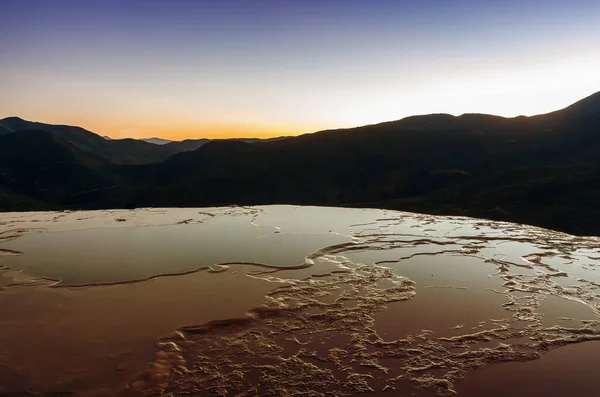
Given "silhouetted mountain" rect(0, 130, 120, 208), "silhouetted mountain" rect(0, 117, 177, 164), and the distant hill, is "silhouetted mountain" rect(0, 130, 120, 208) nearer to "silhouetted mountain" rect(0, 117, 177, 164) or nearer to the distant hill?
the distant hill

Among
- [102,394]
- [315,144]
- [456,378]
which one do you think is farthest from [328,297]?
[315,144]

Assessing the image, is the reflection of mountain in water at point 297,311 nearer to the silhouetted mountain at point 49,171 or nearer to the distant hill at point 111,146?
the silhouetted mountain at point 49,171

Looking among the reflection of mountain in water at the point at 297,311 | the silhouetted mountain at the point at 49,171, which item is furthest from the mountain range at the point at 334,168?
the reflection of mountain in water at the point at 297,311

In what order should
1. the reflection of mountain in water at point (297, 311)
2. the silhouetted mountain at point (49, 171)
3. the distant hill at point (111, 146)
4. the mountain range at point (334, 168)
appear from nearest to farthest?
the reflection of mountain in water at point (297, 311) → the mountain range at point (334, 168) → the silhouetted mountain at point (49, 171) → the distant hill at point (111, 146)

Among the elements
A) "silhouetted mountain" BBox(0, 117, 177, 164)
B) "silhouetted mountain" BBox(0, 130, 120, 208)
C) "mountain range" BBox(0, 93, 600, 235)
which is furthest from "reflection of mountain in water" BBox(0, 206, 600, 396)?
"silhouetted mountain" BBox(0, 117, 177, 164)

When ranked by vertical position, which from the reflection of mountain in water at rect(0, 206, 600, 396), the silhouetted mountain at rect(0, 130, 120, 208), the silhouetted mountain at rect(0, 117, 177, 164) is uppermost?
the silhouetted mountain at rect(0, 117, 177, 164)

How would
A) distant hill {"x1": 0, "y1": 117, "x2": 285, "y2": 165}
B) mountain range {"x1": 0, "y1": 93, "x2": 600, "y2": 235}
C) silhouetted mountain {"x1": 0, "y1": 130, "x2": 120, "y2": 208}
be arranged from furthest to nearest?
1. distant hill {"x1": 0, "y1": 117, "x2": 285, "y2": 165}
2. silhouetted mountain {"x1": 0, "y1": 130, "x2": 120, "y2": 208}
3. mountain range {"x1": 0, "y1": 93, "x2": 600, "y2": 235}
